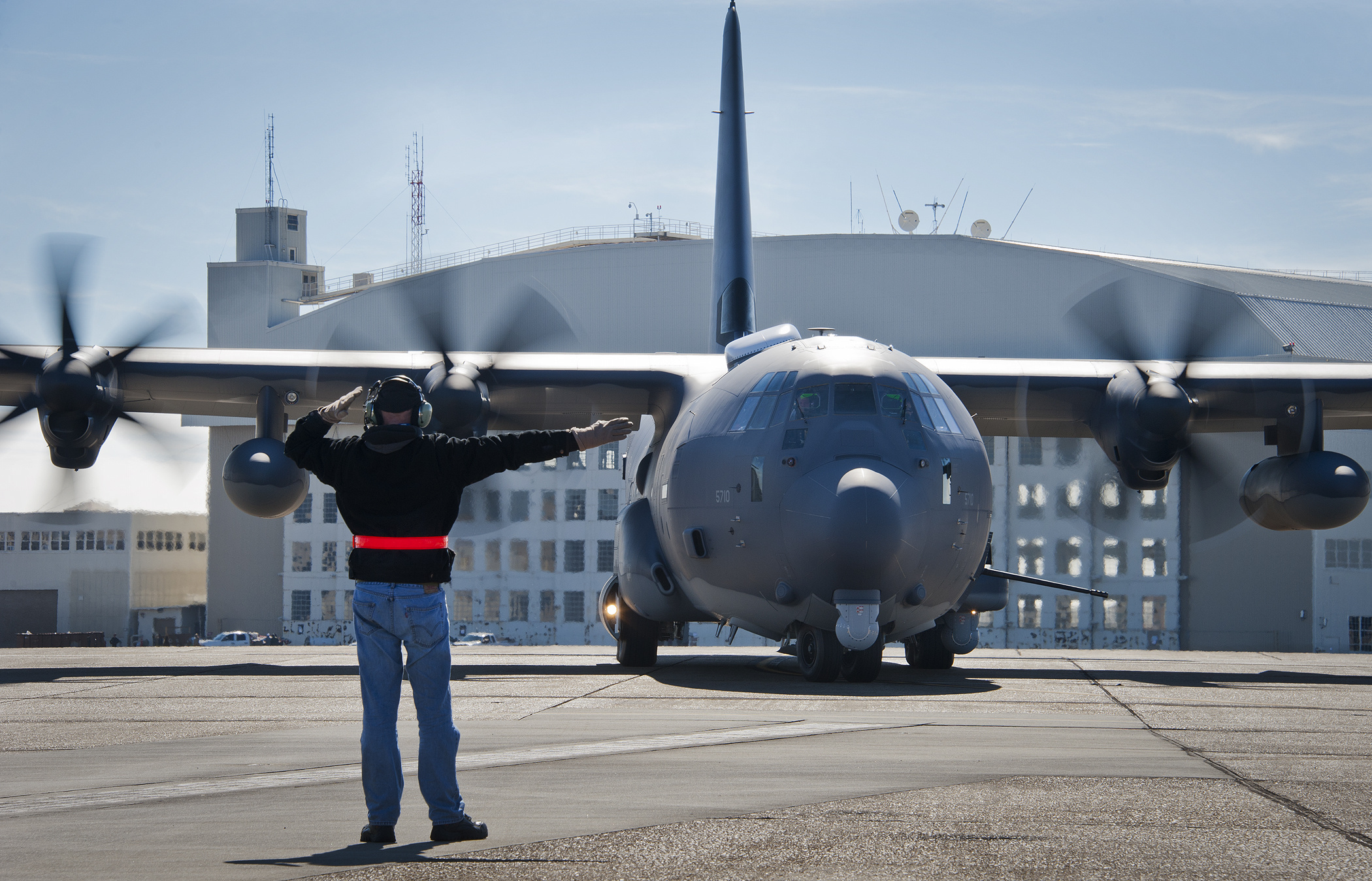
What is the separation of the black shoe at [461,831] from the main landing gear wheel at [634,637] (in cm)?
1396

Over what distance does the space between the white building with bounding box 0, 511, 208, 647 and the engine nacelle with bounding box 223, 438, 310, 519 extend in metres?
59.8

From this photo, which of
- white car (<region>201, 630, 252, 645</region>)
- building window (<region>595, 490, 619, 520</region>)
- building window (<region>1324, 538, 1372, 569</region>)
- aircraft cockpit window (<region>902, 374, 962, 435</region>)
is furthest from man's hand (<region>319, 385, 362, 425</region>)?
white car (<region>201, 630, 252, 645</region>)

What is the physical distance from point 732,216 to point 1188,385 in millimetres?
8536

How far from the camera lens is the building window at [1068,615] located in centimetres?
5919

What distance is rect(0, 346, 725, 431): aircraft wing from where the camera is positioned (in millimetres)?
20281

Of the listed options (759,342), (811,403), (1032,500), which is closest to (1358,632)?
(1032,500)

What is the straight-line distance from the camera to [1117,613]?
192 feet

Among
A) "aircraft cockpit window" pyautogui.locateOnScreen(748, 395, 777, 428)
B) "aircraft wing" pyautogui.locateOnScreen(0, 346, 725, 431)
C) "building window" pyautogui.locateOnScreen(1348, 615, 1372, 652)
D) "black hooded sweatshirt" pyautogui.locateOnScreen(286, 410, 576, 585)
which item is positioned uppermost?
"aircraft wing" pyautogui.locateOnScreen(0, 346, 725, 431)

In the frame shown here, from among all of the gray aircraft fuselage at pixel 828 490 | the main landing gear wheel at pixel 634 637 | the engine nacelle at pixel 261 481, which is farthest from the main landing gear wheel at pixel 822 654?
the engine nacelle at pixel 261 481

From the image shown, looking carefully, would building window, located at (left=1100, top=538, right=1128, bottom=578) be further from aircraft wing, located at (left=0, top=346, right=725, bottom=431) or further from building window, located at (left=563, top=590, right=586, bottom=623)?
aircraft wing, located at (left=0, top=346, right=725, bottom=431)

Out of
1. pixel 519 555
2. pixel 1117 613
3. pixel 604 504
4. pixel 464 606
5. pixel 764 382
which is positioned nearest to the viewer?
pixel 764 382

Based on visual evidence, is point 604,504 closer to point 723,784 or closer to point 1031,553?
point 1031,553

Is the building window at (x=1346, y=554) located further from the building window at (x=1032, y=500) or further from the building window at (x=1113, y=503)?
the building window at (x=1113, y=503)

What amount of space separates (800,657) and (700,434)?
306cm
